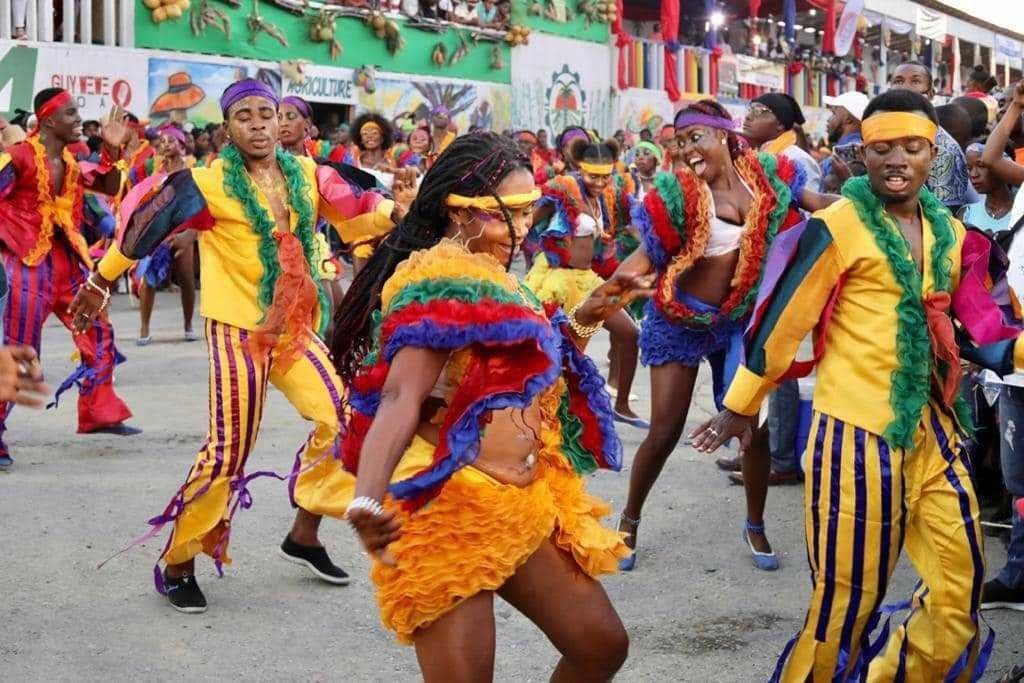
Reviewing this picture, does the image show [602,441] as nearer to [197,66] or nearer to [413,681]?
[413,681]

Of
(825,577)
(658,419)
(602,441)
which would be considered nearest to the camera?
(602,441)

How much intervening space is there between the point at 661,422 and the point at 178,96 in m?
16.6

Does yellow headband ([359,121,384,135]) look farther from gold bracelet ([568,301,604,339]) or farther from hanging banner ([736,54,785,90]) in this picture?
hanging banner ([736,54,785,90])

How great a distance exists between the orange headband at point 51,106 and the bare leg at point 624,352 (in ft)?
11.9

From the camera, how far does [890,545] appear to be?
3.70 m

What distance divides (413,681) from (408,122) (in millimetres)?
20579

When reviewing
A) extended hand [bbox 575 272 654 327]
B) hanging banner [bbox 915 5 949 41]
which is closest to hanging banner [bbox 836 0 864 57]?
hanging banner [bbox 915 5 949 41]

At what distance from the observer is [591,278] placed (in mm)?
8727

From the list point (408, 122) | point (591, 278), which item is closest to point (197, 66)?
point (408, 122)

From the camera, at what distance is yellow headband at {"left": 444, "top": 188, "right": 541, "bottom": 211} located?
3.28 m

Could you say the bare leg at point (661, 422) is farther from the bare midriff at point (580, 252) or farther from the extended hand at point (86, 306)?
the bare midriff at point (580, 252)

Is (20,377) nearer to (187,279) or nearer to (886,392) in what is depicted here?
(886,392)

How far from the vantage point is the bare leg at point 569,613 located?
3127 millimetres

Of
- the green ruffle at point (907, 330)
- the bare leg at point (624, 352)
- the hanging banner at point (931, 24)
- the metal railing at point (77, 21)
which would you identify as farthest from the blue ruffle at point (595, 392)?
the hanging banner at point (931, 24)
